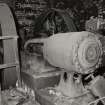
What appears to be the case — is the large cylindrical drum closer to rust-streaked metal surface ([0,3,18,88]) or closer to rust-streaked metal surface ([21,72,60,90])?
rust-streaked metal surface ([21,72,60,90])

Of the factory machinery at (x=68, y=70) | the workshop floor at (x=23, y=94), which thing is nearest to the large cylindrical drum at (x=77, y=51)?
the factory machinery at (x=68, y=70)

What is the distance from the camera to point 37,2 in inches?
204

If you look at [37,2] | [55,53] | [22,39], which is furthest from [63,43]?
[37,2]

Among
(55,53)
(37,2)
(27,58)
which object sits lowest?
(27,58)

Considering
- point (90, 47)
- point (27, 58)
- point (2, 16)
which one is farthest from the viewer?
→ point (27, 58)

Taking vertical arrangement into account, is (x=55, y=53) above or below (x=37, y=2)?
below

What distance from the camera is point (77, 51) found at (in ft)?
6.86

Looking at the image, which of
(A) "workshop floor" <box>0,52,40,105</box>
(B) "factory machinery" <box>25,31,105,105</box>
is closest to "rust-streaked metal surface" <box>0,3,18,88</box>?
(A) "workshop floor" <box>0,52,40,105</box>

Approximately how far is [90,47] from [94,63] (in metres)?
0.22

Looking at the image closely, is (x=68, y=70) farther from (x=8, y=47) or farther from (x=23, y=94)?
(x=8, y=47)

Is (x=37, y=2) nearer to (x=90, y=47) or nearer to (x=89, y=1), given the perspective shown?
(x=89, y=1)

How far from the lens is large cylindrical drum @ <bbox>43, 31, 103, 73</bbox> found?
6.87ft

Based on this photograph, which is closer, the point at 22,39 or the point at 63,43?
the point at 63,43

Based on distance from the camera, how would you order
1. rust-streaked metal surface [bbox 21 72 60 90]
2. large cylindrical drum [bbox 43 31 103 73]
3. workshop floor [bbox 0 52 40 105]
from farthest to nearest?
rust-streaked metal surface [bbox 21 72 60 90] → workshop floor [bbox 0 52 40 105] → large cylindrical drum [bbox 43 31 103 73]
